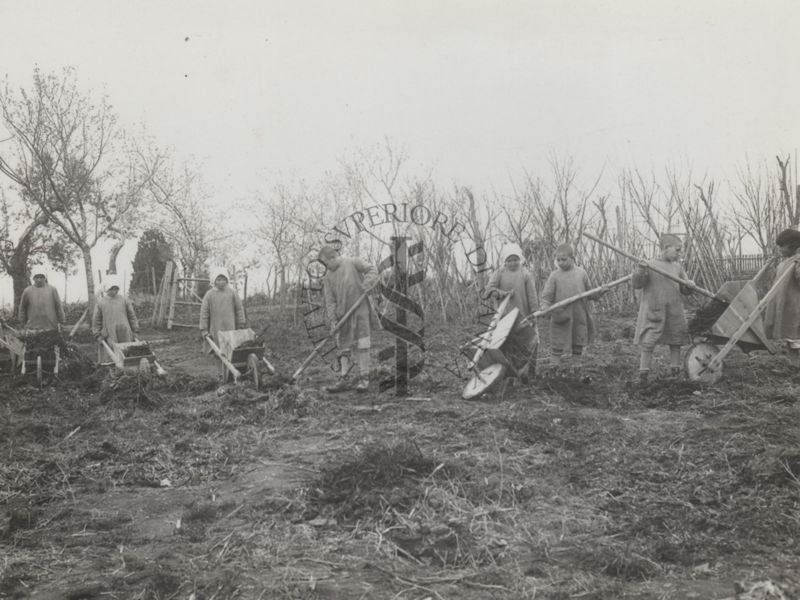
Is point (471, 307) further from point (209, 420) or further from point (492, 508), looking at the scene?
point (492, 508)

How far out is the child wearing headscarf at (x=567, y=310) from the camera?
23.9ft

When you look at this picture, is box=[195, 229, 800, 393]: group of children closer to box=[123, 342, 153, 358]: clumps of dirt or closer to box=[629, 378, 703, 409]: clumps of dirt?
box=[629, 378, 703, 409]: clumps of dirt

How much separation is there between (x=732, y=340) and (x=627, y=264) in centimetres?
743

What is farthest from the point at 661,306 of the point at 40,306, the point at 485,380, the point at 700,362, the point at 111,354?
the point at 40,306

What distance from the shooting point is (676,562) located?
307cm

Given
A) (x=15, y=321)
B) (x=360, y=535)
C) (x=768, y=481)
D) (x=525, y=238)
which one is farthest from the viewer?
(x=15, y=321)

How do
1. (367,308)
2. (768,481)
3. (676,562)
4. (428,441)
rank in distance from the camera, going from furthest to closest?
(367,308)
(428,441)
(768,481)
(676,562)

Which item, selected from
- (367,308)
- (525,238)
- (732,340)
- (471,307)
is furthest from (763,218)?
(367,308)

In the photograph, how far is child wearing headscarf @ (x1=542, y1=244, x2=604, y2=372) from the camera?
23.9 feet

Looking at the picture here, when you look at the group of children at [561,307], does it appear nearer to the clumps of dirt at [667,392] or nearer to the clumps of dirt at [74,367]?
the clumps of dirt at [667,392]

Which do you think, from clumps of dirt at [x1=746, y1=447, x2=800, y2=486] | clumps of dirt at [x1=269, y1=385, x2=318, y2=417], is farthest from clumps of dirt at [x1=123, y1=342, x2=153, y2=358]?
clumps of dirt at [x1=746, y1=447, x2=800, y2=486]

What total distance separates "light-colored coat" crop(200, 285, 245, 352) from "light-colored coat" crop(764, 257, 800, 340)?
5756 mm

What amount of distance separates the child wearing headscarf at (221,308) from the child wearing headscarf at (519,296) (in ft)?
10.6

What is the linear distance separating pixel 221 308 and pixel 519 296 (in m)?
3.63
